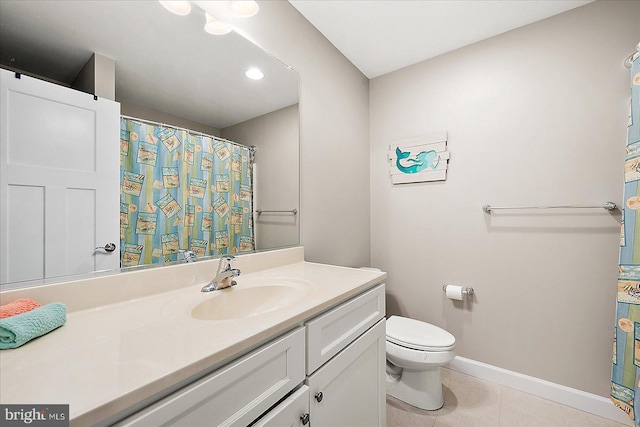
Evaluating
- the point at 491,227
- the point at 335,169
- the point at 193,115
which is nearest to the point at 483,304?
the point at 491,227

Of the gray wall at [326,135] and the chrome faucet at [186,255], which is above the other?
the gray wall at [326,135]

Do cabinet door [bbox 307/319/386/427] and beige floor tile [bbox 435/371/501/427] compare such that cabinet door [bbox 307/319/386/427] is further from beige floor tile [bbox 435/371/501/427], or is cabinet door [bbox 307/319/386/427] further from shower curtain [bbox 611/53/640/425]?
shower curtain [bbox 611/53/640/425]

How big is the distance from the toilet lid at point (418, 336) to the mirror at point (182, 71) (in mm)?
825

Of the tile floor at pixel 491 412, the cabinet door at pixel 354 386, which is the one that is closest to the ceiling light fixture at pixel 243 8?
the cabinet door at pixel 354 386

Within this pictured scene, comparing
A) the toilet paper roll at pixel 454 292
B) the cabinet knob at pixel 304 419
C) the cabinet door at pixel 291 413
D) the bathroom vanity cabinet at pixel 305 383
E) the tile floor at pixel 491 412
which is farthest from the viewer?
the toilet paper roll at pixel 454 292

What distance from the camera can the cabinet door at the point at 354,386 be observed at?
84 centimetres

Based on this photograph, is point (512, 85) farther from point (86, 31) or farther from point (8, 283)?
point (8, 283)

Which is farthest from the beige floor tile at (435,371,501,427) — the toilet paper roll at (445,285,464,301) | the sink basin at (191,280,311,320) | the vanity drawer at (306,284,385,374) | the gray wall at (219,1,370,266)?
the sink basin at (191,280,311,320)

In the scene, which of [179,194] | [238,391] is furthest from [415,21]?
[238,391]

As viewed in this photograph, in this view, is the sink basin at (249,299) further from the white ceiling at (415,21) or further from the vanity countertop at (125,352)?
the white ceiling at (415,21)

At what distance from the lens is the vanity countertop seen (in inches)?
16.1

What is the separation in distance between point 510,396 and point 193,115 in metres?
2.38

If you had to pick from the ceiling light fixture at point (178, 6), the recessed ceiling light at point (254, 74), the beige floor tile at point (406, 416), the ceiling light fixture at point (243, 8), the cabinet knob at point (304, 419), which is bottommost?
the beige floor tile at point (406, 416)

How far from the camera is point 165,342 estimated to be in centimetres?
58
